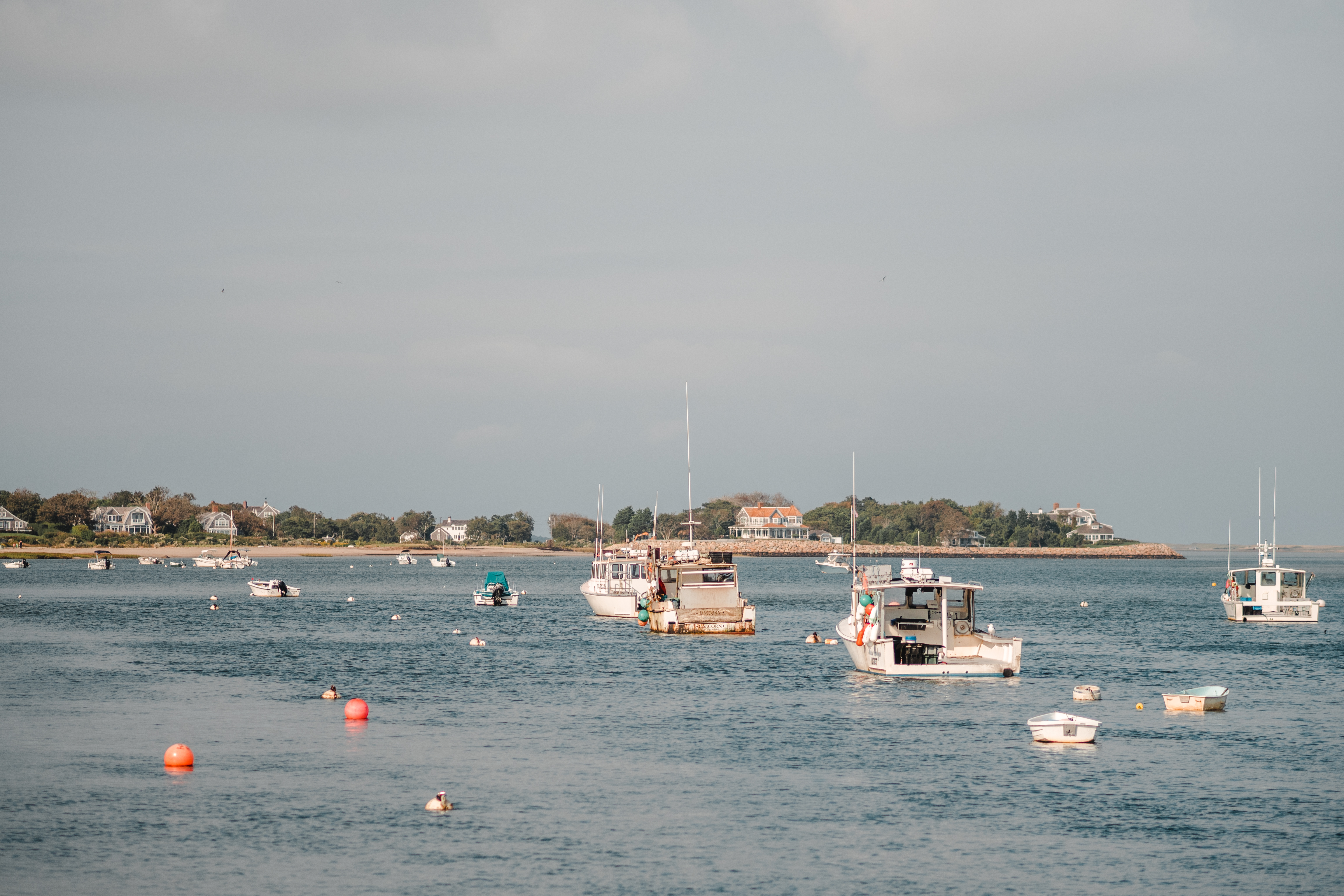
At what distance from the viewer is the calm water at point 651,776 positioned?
24.6m

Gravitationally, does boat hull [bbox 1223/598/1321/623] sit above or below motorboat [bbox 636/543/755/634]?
below

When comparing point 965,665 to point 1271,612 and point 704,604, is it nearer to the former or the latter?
point 704,604

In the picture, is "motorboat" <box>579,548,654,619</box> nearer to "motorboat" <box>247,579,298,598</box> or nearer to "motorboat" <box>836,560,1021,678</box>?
"motorboat" <box>836,560,1021,678</box>

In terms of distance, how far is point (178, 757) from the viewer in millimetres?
33469

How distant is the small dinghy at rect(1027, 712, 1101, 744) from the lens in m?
38.8

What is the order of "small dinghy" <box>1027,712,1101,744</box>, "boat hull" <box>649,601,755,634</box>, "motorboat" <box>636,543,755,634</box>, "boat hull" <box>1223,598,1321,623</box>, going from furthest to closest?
"boat hull" <box>1223,598,1321,623</box> → "boat hull" <box>649,601,755,634</box> → "motorboat" <box>636,543,755,634</box> → "small dinghy" <box>1027,712,1101,744</box>

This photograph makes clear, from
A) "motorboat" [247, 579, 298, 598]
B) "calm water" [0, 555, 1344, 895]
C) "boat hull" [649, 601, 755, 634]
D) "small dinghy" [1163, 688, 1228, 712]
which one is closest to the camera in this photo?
"calm water" [0, 555, 1344, 895]

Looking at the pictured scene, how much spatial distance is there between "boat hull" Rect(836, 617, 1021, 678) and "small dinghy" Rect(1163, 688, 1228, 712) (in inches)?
367

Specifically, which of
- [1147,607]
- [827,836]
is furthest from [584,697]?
[1147,607]

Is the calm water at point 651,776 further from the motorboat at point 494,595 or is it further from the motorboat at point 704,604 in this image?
the motorboat at point 494,595

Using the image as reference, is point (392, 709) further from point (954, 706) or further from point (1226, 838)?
point (1226, 838)

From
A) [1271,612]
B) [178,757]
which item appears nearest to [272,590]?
[1271,612]

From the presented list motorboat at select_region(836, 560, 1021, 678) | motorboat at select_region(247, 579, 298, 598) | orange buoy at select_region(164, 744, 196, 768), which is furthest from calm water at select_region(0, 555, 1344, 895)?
motorboat at select_region(247, 579, 298, 598)

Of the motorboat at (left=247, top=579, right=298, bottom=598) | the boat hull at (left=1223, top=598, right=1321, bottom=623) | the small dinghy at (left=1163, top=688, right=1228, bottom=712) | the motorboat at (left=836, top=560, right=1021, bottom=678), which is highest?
the motorboat at (left=836, top=560, right=1021, bottom=678)
